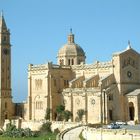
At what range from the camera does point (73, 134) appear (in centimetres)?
6256

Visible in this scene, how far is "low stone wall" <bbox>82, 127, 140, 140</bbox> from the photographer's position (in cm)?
4891

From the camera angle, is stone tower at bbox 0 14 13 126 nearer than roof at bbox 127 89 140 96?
No

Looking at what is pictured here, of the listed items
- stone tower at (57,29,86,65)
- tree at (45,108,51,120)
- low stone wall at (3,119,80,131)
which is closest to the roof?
low stone wall at (3,119,80,131)

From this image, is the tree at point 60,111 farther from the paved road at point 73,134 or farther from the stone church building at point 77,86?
the paved road at point 73,134

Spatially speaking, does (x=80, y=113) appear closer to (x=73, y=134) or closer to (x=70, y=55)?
(x=73, y=134)

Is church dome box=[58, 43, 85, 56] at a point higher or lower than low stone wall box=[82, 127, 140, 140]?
higher

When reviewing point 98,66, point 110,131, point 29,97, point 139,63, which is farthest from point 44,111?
point 110,131

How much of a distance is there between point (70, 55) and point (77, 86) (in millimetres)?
11360

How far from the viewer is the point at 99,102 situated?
74.9 meters

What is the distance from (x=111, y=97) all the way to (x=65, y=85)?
14043mm

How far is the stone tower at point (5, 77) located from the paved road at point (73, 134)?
26920 mm

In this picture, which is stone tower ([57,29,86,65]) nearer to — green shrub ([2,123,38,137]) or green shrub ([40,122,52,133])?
green shrub ([2,123,38,137])

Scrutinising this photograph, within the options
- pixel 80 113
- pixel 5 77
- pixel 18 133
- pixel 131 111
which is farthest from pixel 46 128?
pixel 5 77

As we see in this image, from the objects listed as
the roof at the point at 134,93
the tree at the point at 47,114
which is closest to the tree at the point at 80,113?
the roof at the point at 134,93
